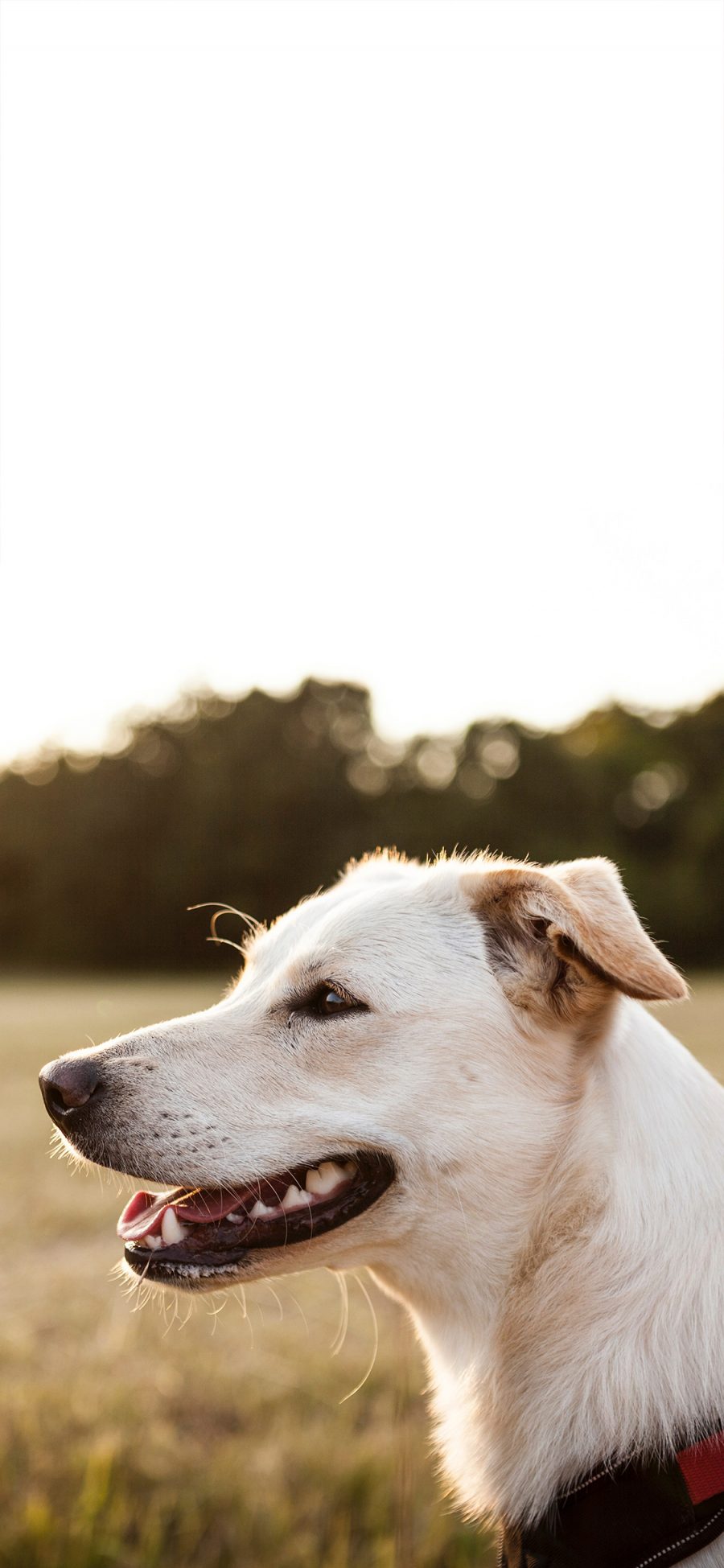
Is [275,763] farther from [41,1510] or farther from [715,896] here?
[41,1510]

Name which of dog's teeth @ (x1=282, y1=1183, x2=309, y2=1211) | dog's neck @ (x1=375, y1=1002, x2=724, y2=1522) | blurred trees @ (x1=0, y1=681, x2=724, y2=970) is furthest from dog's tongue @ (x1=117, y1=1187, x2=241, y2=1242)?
blurred trees @ (x1=0, y1=681, x2=724, y2=970)

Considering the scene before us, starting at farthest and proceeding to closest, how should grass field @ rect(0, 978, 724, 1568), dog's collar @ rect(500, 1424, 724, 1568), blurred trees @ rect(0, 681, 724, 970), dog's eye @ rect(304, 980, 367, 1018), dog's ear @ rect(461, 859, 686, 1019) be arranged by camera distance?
blurred trees @ rect(0, 681, 724, 970), grass field @ rect(0, 978, 724, 1568), dog's eye @ rect(304, 980, 367, 1018), dog's ear @ rect(461, 859, 686, 1019), dog's collar @ rect(500, 1424, 724, 1568)

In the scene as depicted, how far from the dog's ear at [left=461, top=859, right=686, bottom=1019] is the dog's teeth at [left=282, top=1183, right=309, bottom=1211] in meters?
0.64

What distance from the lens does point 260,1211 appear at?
2.41 metres

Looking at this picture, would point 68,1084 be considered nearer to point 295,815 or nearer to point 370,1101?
point 370,1101

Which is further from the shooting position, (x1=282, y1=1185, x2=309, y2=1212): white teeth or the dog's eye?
the dog's eye

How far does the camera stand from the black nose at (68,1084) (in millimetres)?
2447

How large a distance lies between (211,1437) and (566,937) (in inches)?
118

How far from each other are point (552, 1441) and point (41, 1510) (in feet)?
6.63

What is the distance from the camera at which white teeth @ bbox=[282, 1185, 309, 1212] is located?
2.41 m

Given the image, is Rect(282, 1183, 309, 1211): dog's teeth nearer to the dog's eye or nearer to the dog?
the dog

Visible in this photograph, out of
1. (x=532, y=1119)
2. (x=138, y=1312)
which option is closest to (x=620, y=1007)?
(x=532, y=1119)

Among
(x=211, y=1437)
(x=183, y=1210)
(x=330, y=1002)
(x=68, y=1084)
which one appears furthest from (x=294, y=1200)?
(x=211, y=1437)

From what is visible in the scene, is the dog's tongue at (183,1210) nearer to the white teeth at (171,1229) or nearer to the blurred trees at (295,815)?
the white teeth at (171,1229)
